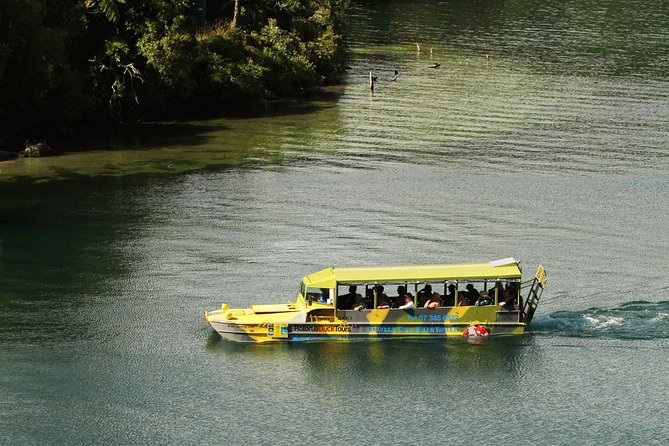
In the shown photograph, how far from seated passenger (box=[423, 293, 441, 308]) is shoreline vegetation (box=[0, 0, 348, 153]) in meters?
34.3

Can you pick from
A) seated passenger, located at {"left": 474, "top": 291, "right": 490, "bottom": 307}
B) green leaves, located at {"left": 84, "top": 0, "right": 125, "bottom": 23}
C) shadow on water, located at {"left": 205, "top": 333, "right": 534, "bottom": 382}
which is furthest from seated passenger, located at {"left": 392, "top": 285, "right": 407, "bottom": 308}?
green leaves, located at {"left": 84, "top": 0, "right": 125, "bottom": 23}

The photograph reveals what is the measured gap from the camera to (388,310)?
4491cm

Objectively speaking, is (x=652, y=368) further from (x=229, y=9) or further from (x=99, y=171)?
(x=229, y=9)

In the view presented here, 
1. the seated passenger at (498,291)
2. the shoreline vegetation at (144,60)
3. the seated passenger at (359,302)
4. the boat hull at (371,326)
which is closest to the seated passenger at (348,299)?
the seated passenger at (359,302)

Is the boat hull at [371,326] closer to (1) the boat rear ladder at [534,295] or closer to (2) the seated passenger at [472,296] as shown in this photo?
(2) the seated passenger at [472,296]

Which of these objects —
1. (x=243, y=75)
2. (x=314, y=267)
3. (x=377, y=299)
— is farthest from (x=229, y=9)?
(x=377, y=299)

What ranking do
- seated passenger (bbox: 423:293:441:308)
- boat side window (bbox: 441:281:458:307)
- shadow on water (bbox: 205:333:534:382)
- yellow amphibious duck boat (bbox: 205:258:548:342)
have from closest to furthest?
shadow on water (bbox: 205:333:534:382)
yellow amphibious duck boat (bbox: 205:258:548:342)
seated passenger (bbox: 423:293:441:308)
boat side window (bbox: 441:281:458:307)

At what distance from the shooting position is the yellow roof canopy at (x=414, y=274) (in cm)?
4462

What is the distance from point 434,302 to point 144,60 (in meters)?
43.2

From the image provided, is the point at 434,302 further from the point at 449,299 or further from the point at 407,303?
the point at 407,303

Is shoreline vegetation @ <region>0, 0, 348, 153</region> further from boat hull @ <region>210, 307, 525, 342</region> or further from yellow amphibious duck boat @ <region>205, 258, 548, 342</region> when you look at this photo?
yellow amphibious duck boat @ <region>205, 258, 548, 342</region>

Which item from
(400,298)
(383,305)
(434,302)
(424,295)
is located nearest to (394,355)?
(383,305)

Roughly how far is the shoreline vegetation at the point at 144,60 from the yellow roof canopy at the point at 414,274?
31.6m

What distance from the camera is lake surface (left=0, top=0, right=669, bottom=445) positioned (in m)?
40.4
